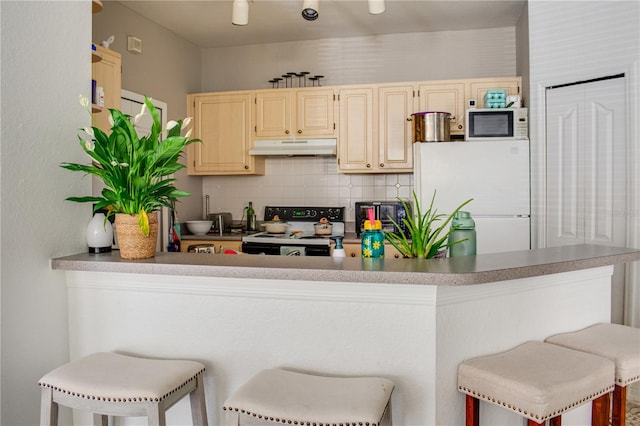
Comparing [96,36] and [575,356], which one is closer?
[575,356]

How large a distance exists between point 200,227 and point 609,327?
10.9 ft

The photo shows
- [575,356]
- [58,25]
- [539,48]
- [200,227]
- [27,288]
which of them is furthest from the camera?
[200,227]

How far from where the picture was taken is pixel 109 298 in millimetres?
1858

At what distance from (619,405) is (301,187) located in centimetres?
338

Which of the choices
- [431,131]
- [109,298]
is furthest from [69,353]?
[431,131]

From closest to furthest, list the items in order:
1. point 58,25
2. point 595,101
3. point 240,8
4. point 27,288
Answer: point 27,288
point 58,25
point 240,8
point 595,101

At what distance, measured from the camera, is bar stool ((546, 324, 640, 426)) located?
5.31 ft

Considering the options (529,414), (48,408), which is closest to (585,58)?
A: (529,414)

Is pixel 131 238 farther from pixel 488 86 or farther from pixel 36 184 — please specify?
pixel 488 86

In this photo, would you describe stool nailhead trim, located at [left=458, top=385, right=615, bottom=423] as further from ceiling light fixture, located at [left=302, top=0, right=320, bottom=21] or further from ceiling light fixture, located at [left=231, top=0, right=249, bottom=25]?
ceiling light fixture, located at [left=231, top=0, right=249, bottom=25]

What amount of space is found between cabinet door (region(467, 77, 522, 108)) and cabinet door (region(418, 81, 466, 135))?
0.07 meters

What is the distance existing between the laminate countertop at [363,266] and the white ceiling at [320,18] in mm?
2598

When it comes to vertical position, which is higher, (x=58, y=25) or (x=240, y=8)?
(x=240, y=8)

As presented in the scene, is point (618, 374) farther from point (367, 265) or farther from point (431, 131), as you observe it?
point (431, 131)
